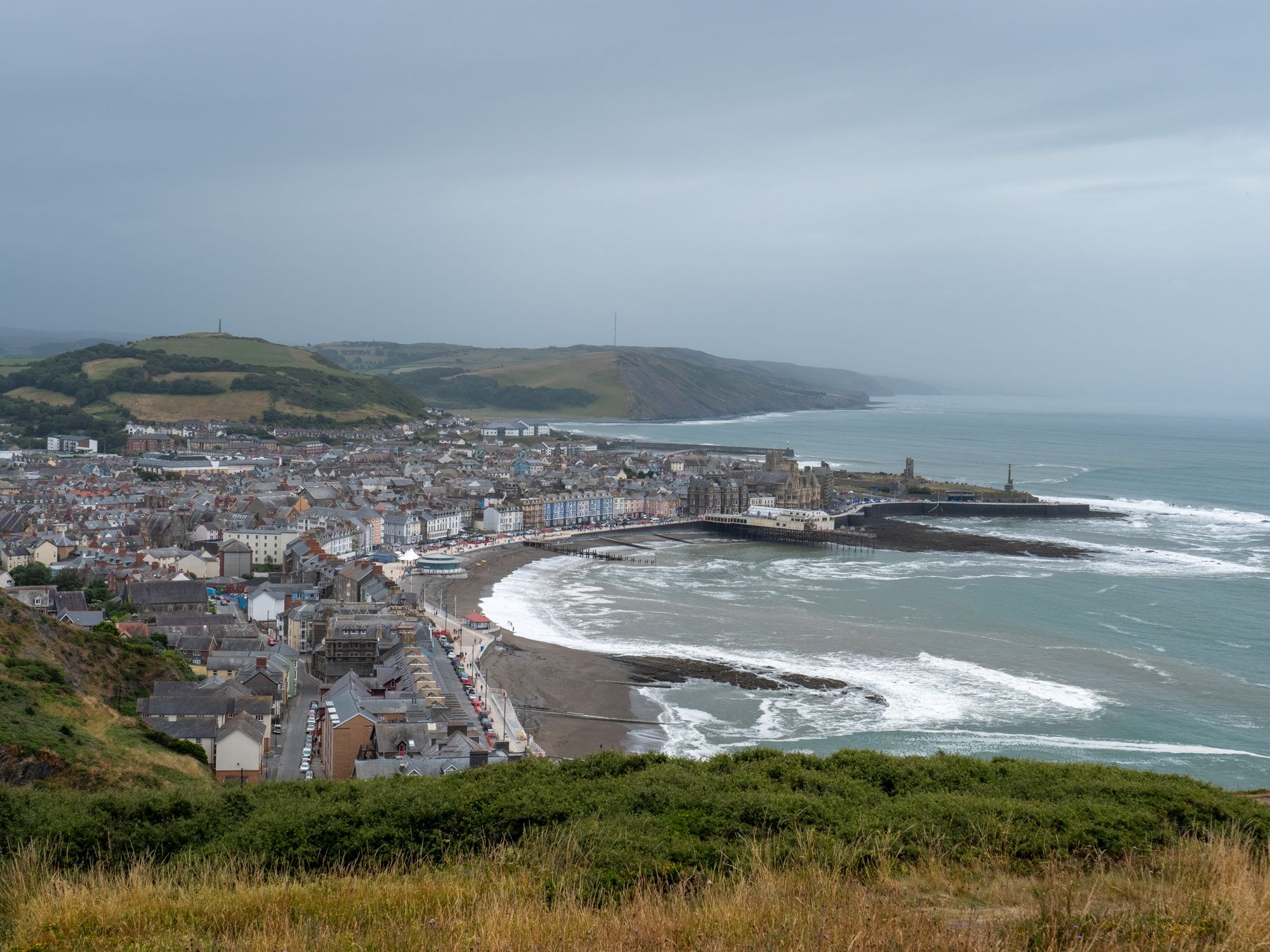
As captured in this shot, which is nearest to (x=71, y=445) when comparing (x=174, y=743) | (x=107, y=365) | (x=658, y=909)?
(x=107, y=365)

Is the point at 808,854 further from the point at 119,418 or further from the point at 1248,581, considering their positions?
the point at 119,418

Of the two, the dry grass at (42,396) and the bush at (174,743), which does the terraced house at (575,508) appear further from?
the dry grass at (42,396)

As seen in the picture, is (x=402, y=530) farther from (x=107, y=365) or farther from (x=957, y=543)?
(x=107, y=365)

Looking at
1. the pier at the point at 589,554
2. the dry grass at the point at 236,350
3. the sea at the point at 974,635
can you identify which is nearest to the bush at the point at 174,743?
the sea at the point at 974,635

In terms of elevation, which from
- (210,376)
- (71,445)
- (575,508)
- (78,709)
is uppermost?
(210,376)

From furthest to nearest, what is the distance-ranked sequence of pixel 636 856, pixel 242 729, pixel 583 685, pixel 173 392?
pixel 173 392, pixel 583 685, pixel 242 729, pixel 636 856

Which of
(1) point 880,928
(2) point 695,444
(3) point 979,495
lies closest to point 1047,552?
(3) point 979,495

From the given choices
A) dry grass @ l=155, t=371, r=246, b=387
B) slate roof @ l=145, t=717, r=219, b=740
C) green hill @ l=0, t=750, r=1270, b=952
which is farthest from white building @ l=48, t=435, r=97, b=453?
green hill @ l=0, t=750, r=1270, b=952
